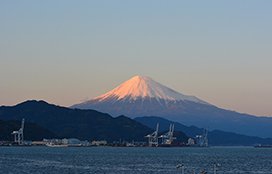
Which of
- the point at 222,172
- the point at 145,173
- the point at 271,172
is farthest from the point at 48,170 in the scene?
the point at 271,172

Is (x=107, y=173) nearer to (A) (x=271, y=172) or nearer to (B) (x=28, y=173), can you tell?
(B) (x=28, y=173)

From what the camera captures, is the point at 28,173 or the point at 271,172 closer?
the point at 28,173

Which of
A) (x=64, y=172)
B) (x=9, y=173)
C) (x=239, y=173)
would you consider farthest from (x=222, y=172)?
(x=9, y=173)

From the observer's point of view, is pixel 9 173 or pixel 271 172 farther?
pixel 271 172

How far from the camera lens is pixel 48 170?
316 ft

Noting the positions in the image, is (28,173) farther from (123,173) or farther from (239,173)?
(239,173)

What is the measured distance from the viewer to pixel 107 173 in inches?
3578

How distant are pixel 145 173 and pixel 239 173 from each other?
37.5ft

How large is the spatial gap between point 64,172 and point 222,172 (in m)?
18.3

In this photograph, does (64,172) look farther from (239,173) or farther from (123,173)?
(239,173)

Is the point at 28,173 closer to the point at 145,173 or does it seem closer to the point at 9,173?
the point at 9,173

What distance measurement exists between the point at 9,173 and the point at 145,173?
1500cm

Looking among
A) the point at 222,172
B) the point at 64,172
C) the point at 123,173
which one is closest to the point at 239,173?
the point at 222,172

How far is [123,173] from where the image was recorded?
90625 millimetres
